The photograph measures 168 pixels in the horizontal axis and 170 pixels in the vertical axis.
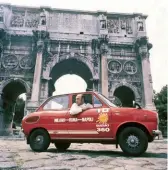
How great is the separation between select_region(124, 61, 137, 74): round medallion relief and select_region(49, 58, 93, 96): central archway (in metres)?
3.66

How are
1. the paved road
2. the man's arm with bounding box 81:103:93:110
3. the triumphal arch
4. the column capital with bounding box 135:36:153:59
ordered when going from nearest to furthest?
the paved road < the man's arm with bounding box 81:103:93:110 < the triumphal arch < the column capital with bounding box 135:36:153:59

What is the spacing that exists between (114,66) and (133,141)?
1591cm

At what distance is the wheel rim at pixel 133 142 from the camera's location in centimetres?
508

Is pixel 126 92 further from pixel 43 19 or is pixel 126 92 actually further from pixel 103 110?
pixel 103 110

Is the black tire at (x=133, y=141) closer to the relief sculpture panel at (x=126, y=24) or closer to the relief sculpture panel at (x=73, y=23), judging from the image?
the relief sculpture panel at (x=73, y=23)

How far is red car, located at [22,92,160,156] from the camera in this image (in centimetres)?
512

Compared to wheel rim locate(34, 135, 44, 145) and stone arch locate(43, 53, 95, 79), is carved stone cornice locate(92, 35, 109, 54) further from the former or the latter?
wheel rim locate(34, 135, 44, 145)

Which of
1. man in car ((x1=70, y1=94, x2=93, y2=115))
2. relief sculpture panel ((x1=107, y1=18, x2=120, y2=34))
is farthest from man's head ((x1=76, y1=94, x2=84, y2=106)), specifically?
relief sculpture panel ((x1=107, y1=18, x2=120, y2=34))

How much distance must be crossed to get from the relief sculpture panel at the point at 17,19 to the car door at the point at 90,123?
1815 cm

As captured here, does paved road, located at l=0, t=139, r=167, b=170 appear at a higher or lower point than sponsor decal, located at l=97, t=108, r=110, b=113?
lower

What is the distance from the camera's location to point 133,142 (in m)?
5.11

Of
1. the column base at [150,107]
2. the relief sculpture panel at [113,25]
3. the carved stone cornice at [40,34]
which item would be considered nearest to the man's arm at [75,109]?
the column base at [150,107]

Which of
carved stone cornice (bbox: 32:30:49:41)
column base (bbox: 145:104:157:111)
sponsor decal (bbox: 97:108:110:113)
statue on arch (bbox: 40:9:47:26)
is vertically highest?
statue on arch (bbox: 40:9:47:26)

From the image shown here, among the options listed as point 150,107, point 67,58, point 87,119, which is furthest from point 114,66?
point 87,119
